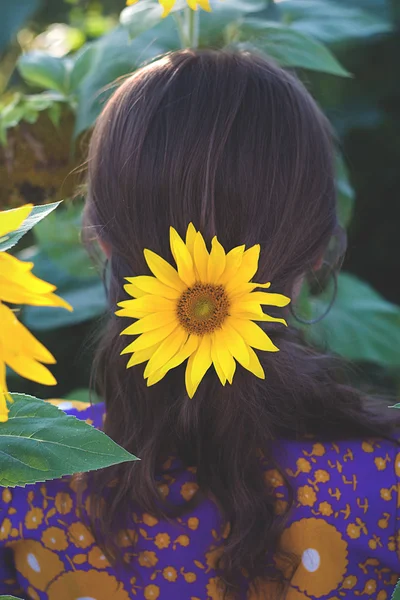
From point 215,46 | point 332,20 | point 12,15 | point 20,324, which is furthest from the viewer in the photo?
point 12,15

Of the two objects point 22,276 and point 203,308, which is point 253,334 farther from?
point 22,276

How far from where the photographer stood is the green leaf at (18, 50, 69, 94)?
3.90ft

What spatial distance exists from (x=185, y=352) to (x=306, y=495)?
228mm

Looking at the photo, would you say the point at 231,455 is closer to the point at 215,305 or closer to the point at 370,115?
the point at 215,305

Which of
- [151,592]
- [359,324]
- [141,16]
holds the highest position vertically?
[141,16]

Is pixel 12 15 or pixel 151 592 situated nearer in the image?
pixel 151 592

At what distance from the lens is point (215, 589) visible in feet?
2.49

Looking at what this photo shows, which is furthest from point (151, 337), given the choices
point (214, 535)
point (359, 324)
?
point (359, 324)

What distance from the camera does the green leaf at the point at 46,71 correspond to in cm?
119

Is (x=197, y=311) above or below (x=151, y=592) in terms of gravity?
above

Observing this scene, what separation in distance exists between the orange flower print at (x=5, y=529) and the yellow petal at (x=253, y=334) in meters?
0.34

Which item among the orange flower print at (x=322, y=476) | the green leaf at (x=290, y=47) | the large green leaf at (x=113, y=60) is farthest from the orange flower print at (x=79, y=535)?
the green leaf at (x=290, y=47)

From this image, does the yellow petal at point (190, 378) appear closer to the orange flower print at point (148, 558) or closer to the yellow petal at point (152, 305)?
the yellow petal at point (152, 305)

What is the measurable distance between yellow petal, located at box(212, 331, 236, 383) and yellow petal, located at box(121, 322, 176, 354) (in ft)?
0.11
